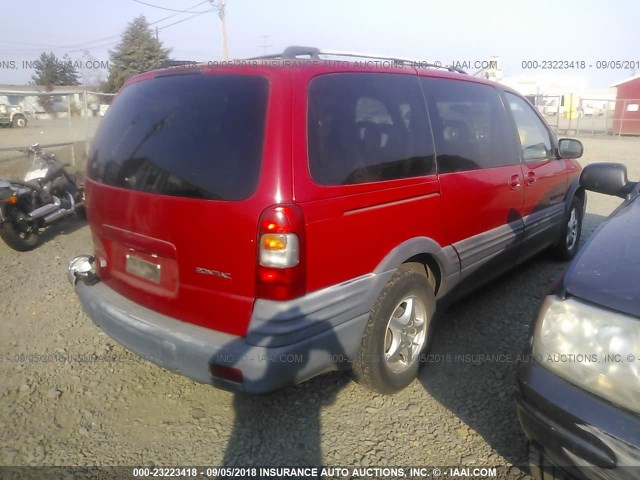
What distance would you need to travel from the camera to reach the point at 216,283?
90.7 inches

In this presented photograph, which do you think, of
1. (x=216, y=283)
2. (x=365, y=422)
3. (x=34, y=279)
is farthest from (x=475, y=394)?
(x=34, y=279)

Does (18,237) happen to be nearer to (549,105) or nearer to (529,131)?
(529,131)

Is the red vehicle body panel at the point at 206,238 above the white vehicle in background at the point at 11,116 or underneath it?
underneath

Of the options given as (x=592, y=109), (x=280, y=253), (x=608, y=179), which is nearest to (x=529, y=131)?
(x=608, y=179)

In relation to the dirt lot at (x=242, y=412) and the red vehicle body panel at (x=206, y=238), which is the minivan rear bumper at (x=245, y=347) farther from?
the dirt lot at (x=242, y=412)

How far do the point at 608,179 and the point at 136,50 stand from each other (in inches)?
1471

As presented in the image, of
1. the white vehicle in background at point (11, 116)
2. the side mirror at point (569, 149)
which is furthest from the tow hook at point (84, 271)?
the white vehicle in background at point (11, 116)

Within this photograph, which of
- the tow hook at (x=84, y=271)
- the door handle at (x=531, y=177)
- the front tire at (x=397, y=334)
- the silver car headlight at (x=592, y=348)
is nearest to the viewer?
the silver car headlight at (x=592, y=348)

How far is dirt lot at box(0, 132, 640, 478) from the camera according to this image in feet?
8.06

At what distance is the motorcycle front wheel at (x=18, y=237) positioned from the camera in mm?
5395

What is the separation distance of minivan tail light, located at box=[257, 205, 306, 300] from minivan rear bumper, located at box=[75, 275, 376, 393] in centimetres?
7

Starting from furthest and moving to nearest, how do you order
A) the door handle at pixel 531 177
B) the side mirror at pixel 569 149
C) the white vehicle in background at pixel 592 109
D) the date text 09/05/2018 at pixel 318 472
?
the white vehicle in background at pixel 592 109, the side mirror at pixel 569 149, the door handle at pixel 531 177, the date text 09/05/2018 at pixel 318 472

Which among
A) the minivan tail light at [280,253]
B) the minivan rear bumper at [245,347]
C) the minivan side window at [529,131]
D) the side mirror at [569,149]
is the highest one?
the minivan side window at [529,131]

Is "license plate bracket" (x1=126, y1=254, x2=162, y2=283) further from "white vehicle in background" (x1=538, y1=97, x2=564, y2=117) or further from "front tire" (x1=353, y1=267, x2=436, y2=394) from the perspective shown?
"white vehicle in background" (x1=538, y1=97, x2=564, y2=117)
